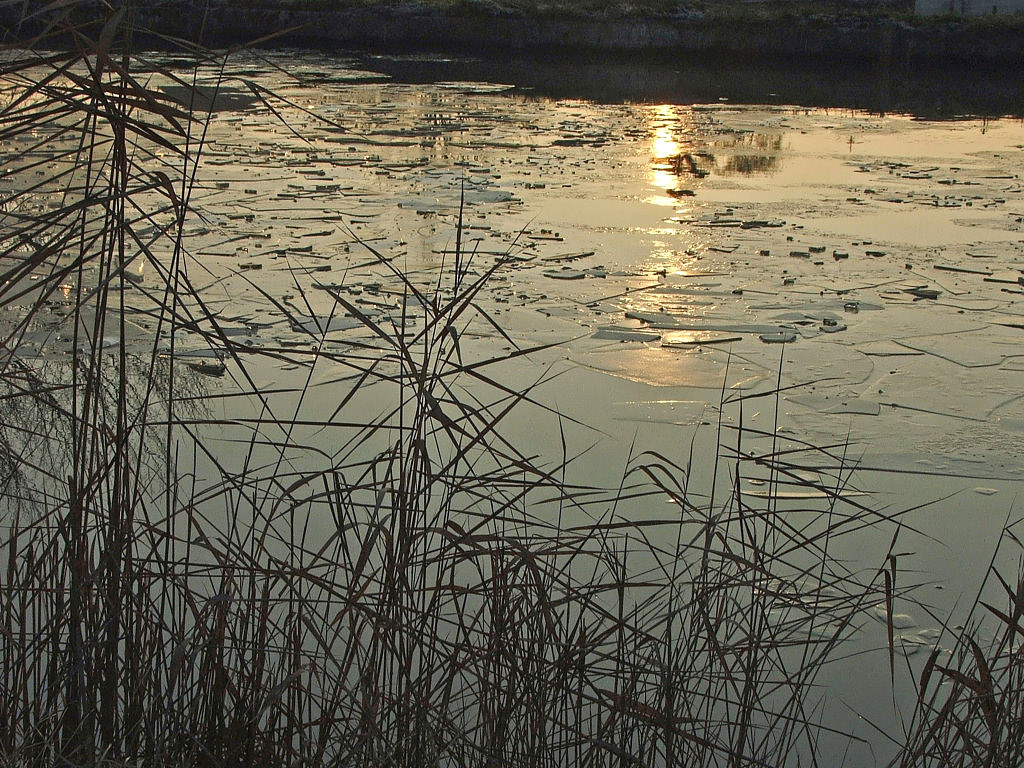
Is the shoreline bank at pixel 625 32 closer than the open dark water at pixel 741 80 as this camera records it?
No

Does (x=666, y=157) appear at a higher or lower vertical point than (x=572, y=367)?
higher

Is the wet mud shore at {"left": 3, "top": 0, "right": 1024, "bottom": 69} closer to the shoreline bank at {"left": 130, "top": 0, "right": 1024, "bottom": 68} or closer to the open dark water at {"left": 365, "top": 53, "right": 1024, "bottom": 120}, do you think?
the shoreline bank at {"left": 130, "top": 0, "right": 1024, "bottom": 68}

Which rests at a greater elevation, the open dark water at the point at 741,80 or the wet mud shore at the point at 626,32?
the wet mud shore at the point at 626,32

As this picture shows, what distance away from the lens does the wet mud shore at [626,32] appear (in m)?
16.5

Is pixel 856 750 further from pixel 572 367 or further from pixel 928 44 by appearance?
pixel 928 44

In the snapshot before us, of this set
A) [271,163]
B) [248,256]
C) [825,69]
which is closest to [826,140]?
[271,163]

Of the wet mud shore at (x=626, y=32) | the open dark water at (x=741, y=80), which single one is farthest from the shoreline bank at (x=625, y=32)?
the open dark water at (x=741, y=80)

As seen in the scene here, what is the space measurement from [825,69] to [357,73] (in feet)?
21.0

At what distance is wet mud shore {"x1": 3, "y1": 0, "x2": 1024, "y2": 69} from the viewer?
16469 mm

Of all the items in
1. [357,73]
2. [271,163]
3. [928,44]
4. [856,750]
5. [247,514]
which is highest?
[928,44]

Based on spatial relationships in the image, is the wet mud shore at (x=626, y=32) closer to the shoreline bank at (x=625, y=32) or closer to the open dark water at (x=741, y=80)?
the shoreline bank at (x=625, y=32)

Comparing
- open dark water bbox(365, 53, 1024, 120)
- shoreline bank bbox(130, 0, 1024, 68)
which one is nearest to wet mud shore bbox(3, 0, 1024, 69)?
shoreline bank bbox(130, 0, 1024, 68)

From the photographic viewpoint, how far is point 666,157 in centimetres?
845

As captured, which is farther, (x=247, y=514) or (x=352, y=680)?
(x=247, y=514)
